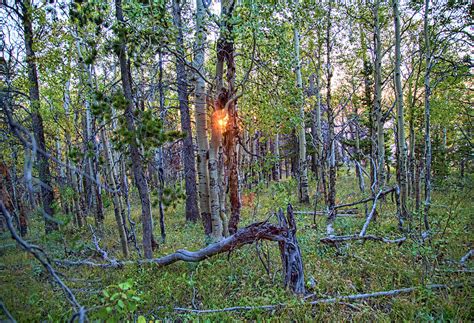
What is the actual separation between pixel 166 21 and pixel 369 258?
5.37 metres

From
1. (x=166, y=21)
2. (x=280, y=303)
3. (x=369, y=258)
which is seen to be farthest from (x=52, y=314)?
(x=369, y=258)

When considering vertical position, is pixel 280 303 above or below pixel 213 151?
below

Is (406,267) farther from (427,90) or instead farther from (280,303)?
(427,90)

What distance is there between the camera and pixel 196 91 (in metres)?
6.83

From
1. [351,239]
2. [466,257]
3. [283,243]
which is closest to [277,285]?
[283,243]

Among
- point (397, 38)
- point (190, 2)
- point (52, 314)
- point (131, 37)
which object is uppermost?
point (190, 2)

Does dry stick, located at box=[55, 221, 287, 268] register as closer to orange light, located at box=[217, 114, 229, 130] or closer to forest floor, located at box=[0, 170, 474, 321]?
forest floor, located at box=[0, 170, 474, 321]

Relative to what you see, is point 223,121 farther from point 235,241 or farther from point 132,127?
point 235,241

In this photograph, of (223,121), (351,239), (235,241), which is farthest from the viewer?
(223,121)

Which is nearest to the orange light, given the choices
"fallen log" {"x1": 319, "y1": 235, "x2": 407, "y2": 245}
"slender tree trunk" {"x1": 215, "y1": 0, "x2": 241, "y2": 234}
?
"slender tree trunk" {"x1": 215, "y1": 0, "x2": 241, "y2": 234}

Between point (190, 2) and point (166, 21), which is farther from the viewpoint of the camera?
point (190, 2)

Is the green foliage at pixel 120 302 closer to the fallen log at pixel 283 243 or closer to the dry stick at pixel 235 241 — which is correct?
the dry stick at pixel 235 241

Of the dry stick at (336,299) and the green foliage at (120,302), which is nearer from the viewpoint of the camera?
the green foliage at (120,302)

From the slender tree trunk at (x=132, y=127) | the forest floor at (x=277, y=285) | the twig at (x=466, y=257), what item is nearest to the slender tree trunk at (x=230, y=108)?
the forest floor at (x=277, y=285)
